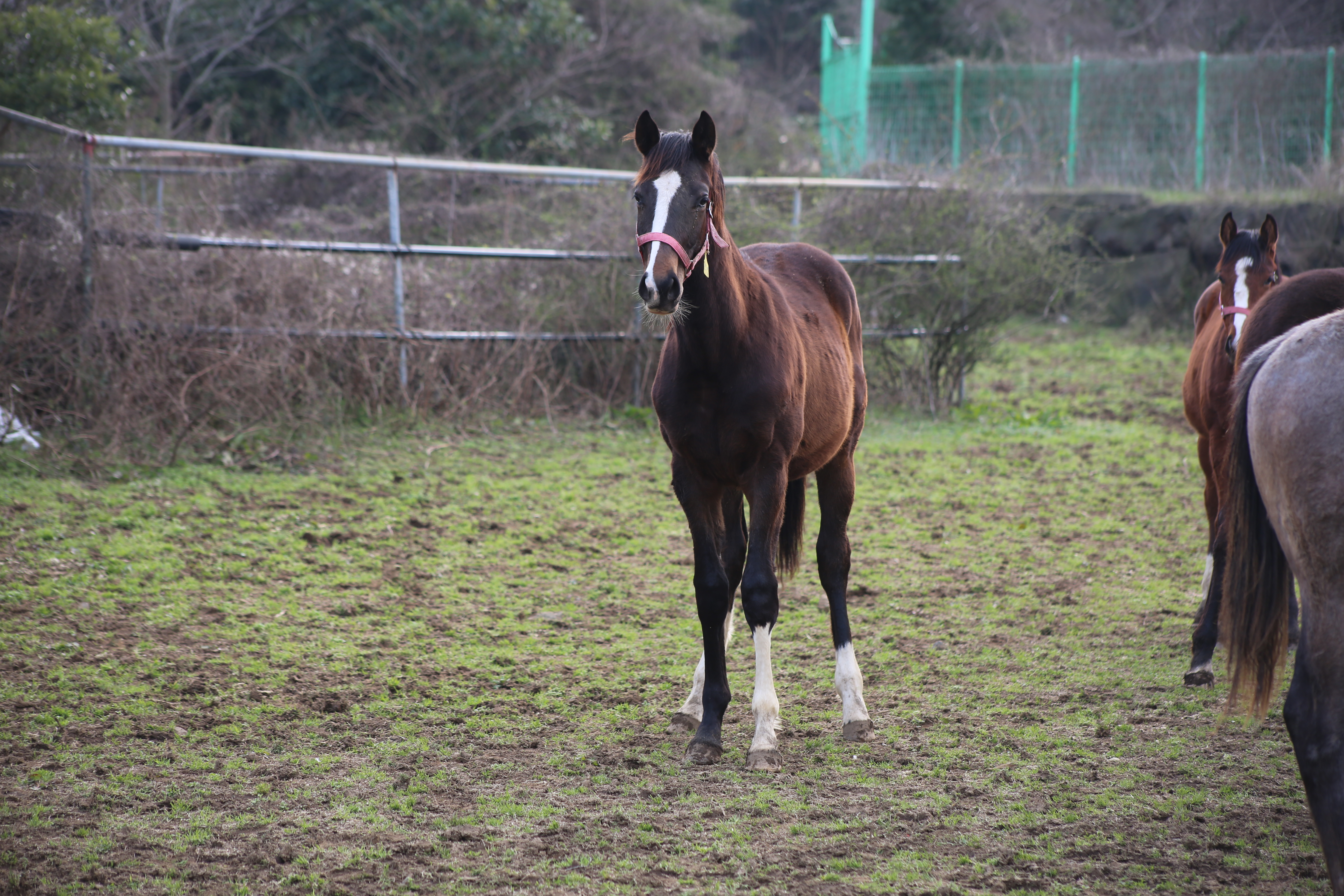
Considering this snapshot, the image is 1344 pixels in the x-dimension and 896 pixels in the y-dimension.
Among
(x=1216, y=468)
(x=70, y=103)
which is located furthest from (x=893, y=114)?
(x=1216, y=468)

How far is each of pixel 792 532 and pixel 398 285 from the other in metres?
Result: 4.49

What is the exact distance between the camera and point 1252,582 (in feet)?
8.75

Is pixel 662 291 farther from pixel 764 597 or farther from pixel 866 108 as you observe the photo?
pixel 866 108

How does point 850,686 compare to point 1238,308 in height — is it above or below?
below

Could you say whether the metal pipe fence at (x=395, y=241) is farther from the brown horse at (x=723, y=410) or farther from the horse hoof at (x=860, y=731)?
the horse hoof at (x=860, y=731)

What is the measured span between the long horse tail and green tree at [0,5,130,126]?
8.92 meters

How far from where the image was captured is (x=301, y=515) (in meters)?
5.62

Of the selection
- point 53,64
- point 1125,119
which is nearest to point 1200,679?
point 53,64

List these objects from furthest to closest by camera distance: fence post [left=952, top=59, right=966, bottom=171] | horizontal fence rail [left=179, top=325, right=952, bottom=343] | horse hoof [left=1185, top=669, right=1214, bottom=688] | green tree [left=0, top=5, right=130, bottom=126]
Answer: fence post [left=952, top=59, right=966, bottom=171]
green tree [left=0, top=5, right=130, bottom=126]
horizontal fence rail [left=179, top=325, right=952, bottom=343]
horse hoof [left=1185, top=669, right=1214, bottom=688]

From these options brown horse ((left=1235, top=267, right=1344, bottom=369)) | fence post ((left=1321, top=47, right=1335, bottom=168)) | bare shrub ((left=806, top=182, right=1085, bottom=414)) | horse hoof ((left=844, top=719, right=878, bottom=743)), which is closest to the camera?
horse hoof ((left=844, top=719, right=878, bottom=743))

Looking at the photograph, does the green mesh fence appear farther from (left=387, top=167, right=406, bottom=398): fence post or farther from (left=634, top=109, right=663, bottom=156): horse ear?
(left=634, top=109, right=663, bottom=156): horse ear

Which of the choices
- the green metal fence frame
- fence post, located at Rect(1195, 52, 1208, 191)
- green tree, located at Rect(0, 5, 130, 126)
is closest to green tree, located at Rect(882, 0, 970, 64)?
the green metal fence frame

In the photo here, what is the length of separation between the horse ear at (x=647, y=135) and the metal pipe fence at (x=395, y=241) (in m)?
4.35

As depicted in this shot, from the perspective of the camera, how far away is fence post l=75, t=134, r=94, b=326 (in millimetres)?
6281
